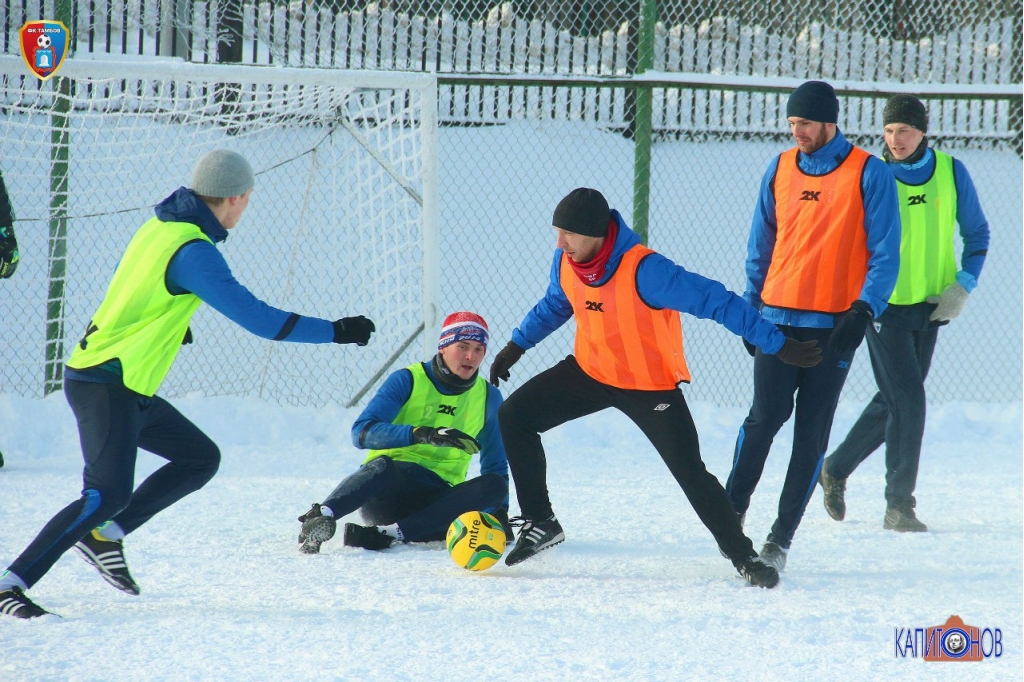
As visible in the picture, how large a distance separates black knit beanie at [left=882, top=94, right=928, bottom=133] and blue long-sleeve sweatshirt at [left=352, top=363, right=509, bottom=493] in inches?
85.0

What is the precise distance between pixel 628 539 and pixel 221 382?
448 cm

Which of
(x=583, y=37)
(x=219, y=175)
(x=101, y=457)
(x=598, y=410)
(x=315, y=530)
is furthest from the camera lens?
(x=583, y=37)

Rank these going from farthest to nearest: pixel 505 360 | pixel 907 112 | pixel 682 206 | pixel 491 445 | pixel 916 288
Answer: pixel 682 206 < pixel 916 288 < pixel 907 112 < pixel 491 445 < pixel 505 360

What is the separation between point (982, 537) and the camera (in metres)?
4.48

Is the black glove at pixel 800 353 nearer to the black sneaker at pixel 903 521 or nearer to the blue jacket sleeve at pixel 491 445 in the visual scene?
the blue jacket sleeve at pixel 491 445

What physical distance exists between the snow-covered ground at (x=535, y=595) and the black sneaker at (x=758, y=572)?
0.06 meters

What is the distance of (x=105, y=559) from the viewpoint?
3.34 metres

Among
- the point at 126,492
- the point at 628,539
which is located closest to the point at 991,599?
the point at 628,539

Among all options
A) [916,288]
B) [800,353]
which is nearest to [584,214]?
[800,353]

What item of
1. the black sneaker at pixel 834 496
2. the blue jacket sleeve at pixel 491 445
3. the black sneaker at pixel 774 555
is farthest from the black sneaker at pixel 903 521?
the blue jacket sleeve at pixel 491 445

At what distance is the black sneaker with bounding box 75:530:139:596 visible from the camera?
3330 mm

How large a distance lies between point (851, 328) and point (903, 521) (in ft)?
4.79

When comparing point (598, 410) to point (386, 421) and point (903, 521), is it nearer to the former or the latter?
point (386, 421)

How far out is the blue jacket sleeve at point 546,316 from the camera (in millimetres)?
3916
